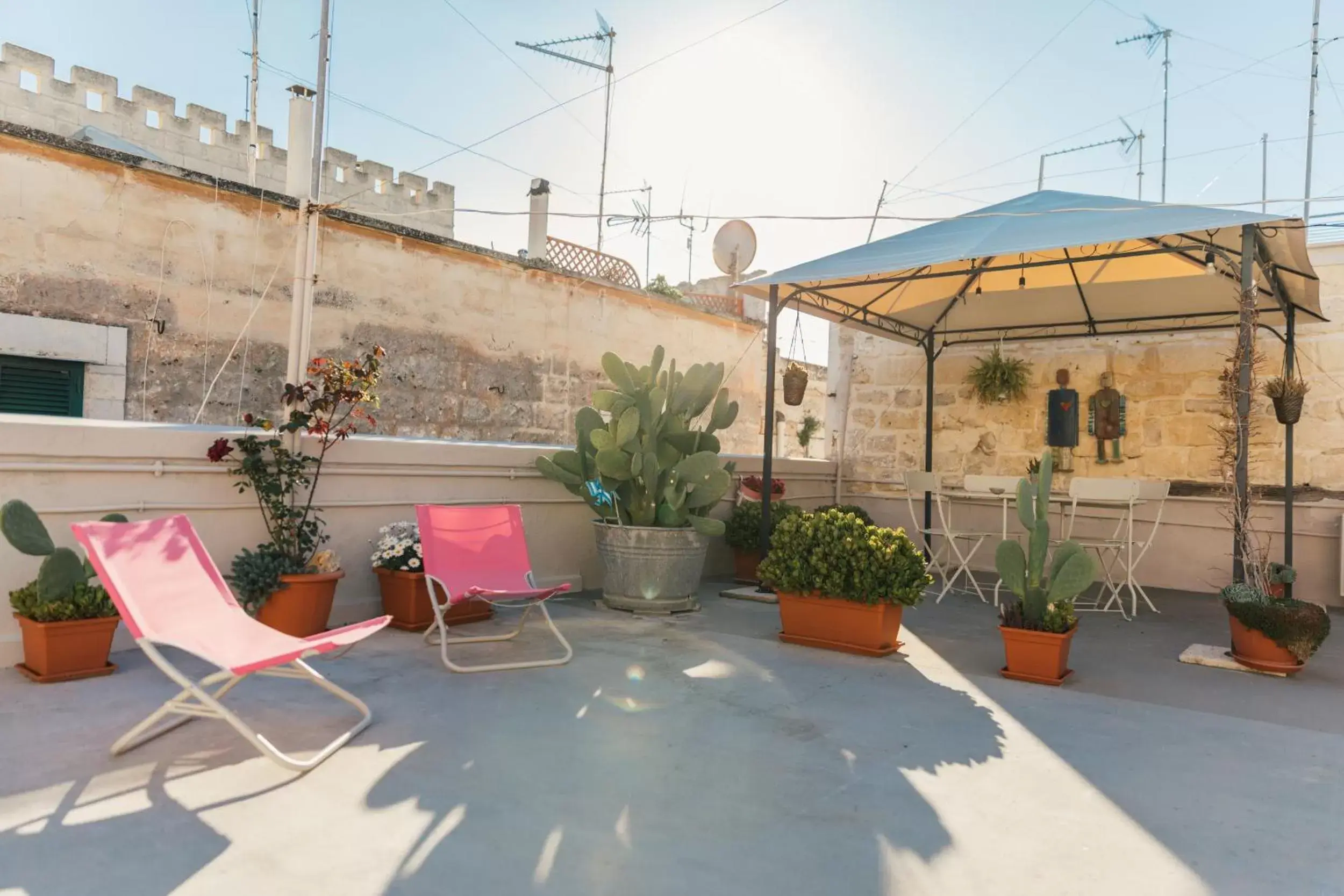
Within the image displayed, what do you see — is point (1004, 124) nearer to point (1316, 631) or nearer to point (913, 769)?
point (1316, 631)

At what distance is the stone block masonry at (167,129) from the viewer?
32.2 feet

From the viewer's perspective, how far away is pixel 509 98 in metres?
11.2

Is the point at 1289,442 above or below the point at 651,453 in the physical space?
above

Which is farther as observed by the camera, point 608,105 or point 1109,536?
point 608,105

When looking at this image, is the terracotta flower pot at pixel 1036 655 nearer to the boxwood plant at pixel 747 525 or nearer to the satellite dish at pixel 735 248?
the boxwood plant at pixel 747 525

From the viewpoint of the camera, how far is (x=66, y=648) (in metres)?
3.20

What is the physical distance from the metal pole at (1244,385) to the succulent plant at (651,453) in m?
2.60

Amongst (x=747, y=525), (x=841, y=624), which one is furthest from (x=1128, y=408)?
(x=841, y=624)

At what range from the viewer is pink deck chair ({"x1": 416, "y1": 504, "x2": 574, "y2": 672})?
3.71 meters

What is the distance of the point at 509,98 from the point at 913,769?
417 inches

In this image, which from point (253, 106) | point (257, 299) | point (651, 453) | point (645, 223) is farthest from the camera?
point (253, 106)

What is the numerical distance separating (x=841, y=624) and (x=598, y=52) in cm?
1112

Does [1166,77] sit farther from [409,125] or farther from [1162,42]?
[409,125]

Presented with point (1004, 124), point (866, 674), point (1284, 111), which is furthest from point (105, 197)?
point (1284, 111)
